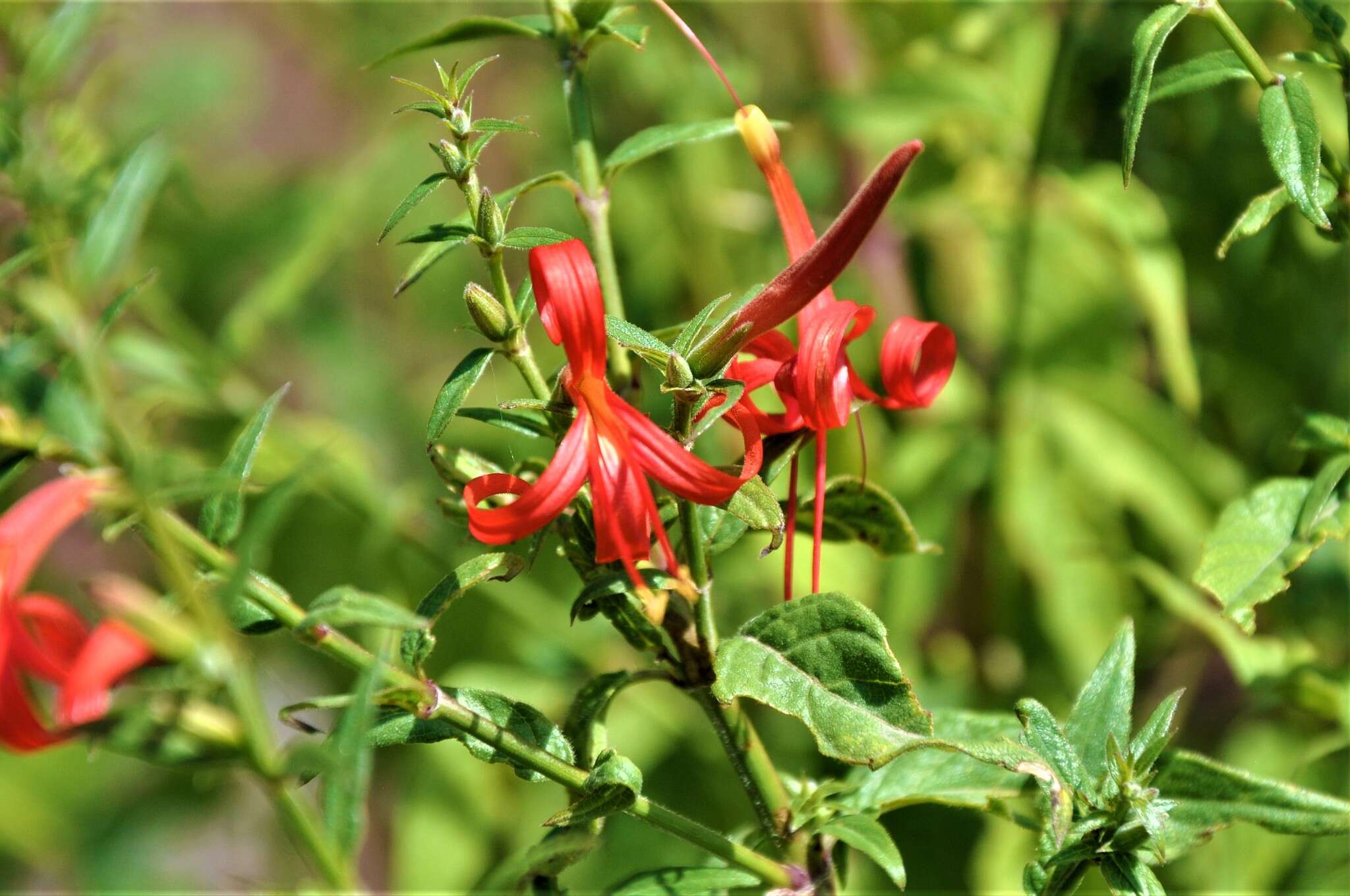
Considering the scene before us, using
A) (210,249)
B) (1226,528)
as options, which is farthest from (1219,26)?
(210,249)

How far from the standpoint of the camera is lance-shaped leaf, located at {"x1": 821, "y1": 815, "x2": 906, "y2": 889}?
0.32 metres

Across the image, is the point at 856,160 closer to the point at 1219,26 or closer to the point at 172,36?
the point at 1219,26

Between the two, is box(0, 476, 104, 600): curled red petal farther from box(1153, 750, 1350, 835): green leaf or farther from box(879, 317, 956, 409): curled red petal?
box(1153, 750, 1350, 835): green leaf

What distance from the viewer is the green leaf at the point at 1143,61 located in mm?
329

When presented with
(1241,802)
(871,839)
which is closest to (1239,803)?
(1241,802)

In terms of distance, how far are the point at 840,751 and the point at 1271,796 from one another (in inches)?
6.0

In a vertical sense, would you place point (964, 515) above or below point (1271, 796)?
below

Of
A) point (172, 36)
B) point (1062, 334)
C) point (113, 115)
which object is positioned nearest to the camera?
point (1062, 334)

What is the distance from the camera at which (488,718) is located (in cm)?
31

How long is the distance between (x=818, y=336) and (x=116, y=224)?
178 millimetres

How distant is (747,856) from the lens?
33cm

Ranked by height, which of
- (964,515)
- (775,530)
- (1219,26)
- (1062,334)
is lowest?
(964,515)

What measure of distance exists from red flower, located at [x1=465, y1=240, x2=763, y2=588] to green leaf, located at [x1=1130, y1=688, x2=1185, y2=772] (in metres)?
0.13

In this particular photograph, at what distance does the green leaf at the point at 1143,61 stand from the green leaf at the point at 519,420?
0.17 m
